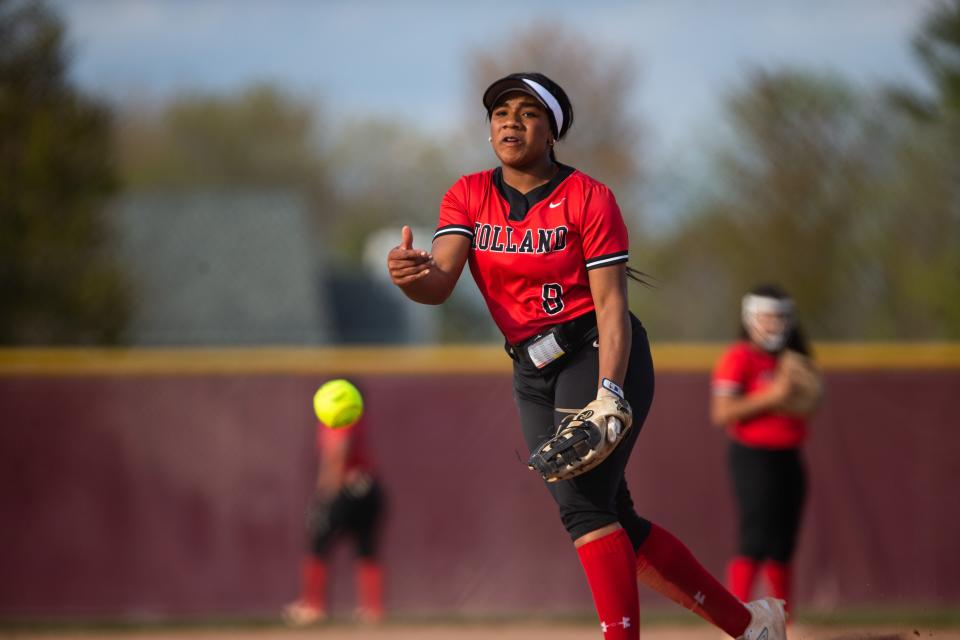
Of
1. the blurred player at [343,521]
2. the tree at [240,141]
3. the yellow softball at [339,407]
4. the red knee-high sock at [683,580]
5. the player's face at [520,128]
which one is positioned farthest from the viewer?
the tree at [240,141]

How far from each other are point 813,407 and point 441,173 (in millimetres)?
34116

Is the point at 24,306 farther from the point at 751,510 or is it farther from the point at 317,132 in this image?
the point at 317,132

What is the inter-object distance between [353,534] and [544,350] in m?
6.06

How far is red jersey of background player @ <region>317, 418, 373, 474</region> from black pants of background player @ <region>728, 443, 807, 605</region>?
3376 mm

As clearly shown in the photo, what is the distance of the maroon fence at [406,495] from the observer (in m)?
10.2

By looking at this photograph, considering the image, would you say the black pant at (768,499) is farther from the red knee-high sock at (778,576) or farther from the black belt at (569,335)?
the black belt at (569,335)

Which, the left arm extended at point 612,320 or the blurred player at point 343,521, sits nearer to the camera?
the left arm extended at point 612,320

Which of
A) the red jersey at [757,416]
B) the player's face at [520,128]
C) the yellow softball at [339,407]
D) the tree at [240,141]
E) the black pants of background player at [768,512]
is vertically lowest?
the black pants of background player at [768,512]

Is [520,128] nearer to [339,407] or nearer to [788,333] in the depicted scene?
[339,407]

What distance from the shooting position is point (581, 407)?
4277mm

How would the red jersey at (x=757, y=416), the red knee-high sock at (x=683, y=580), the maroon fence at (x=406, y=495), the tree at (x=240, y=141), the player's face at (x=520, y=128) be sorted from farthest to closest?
the tree at (x=240, y=141)
the maroon fence at (x=406, y=495)
the red jersey at (x=757, y=416)
the red knee-high sock at (x=683, y=580)
the player's face at (x=520, y=128)

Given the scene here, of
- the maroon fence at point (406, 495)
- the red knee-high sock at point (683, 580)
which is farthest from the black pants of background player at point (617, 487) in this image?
the maroon fence at point (406, 495)

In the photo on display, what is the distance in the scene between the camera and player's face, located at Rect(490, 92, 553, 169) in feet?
14.1

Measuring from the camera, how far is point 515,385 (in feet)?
15.1
